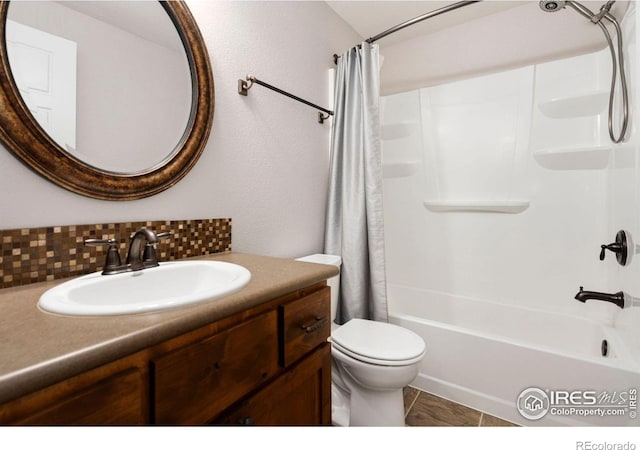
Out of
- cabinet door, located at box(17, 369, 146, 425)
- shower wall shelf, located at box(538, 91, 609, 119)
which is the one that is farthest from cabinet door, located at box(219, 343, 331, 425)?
shower wall shelf, located at box(538, 91, 609, 119)

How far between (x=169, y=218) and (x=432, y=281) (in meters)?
2.04

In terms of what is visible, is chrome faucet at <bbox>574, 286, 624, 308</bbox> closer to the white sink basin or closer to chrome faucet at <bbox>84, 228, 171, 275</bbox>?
the white sink basin

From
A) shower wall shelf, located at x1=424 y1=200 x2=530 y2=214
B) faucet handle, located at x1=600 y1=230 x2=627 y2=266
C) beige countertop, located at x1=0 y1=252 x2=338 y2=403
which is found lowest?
beige countertop, located at x1=0 y1=252 x2=338 y2=403

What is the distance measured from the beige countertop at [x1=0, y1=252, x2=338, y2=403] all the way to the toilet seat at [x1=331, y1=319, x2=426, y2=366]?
727mm

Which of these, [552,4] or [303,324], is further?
[552,4]

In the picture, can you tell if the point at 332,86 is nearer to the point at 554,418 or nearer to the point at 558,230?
the point at 558,230

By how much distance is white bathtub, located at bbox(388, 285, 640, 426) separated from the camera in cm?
132

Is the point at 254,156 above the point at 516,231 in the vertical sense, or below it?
above

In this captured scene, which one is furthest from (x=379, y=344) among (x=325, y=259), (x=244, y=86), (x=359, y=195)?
(x=244, y=86)

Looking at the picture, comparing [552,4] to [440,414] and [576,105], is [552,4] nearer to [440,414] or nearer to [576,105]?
[576,105]

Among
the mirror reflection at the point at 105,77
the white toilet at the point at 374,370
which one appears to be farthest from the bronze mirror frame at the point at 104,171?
the white toilet at the point at 374,370

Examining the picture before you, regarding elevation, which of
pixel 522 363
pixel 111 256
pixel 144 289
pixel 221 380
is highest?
pixel 111 256

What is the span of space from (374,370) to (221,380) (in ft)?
2.70

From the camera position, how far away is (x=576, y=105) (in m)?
1.89
